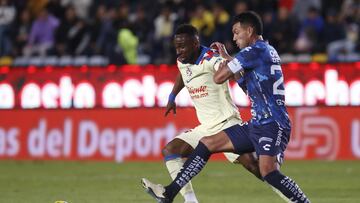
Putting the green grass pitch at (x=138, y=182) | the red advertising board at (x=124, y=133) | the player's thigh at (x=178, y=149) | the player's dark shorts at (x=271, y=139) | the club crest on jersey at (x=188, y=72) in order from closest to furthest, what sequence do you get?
the player's dark shorts at (x=271, y=139) < the player's thigh at (x=178, y=149) < the club crest on jersey at (x=188, y=72) < the green grass pitch at (x=138, y=182) < the red advertising board at (x=124, y=133)

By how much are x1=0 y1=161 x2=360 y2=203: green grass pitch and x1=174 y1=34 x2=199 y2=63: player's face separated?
2015mm

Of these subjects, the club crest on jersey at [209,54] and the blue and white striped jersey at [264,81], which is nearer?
the blue and white striped jersey at [264,81]

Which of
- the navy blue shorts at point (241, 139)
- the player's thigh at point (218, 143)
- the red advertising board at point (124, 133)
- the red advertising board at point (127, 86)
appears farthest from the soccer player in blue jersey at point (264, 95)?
the red advertising board at point (127, 86)

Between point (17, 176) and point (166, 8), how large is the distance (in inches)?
339

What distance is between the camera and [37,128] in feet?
66.0

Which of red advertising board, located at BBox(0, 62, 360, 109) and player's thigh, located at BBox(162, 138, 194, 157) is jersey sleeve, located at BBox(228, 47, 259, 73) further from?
red advertising board, located at BBox(0, 62, 360, 109)

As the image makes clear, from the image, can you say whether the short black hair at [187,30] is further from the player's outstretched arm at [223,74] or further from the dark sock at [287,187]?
the dark sock at [287,187]

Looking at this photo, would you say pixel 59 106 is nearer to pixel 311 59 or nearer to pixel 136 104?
pixel 136 104

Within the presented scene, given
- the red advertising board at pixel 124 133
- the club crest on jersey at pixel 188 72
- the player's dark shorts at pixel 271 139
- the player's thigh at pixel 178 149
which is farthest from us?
the red advertising board at pixel 124 133

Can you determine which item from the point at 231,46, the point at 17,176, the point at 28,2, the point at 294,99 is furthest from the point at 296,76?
the point at 28,2

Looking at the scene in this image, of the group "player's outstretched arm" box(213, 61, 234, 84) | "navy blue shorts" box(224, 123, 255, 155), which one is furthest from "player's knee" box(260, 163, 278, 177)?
"player's outstretched arm" box(213, 61, 234, 84)

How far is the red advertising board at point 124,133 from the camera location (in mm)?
19156

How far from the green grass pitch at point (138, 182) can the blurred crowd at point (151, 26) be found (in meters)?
4.23

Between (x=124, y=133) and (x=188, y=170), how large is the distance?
863 centimetres
